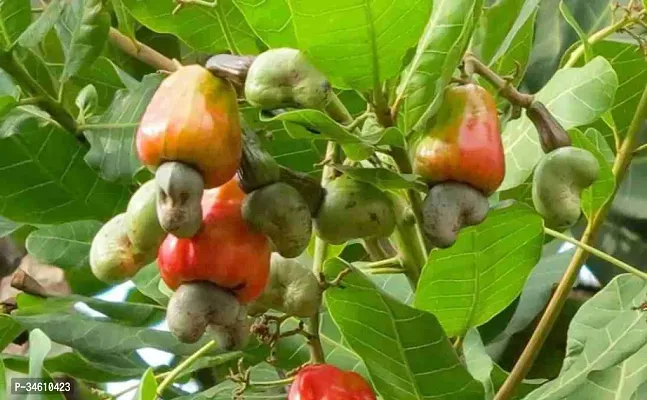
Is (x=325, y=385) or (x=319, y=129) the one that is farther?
(x=325, y=385)

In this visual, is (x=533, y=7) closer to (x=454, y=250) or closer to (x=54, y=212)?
(x=454, y=250)

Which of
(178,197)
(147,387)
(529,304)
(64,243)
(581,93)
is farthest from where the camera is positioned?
(529,304)

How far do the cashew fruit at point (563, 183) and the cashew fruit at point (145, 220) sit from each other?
0.64 ft

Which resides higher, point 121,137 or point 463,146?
point 463,146

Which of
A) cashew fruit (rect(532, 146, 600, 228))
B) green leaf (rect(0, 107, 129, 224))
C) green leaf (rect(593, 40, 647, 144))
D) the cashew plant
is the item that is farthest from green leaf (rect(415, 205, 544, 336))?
green leaf (rect(0, 107, 129, 224))

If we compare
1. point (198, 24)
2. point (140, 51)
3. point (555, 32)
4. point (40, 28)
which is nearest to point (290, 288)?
point (198, 24)

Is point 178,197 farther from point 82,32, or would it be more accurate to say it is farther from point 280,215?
point 82,32

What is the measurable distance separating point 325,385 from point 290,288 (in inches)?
2.7

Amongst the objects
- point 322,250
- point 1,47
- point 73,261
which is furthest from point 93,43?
point 322,250

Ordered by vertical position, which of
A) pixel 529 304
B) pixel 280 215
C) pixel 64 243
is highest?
pixel 280 215

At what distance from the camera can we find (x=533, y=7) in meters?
0.87

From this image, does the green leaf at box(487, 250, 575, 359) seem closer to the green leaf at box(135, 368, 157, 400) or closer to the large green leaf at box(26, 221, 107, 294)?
the large green leaf at box(26, 221, 107, 294)

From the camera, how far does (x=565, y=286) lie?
2.68 ft

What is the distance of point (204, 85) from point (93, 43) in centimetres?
40
